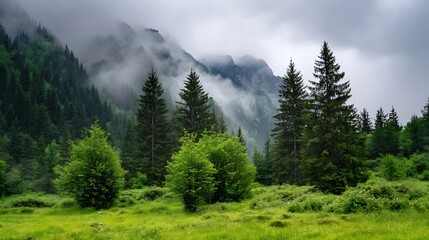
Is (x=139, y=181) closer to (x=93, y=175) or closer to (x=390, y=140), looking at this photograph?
(x=93, y=175)

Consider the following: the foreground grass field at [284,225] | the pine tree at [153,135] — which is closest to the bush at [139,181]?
the pine tree at [153,135]

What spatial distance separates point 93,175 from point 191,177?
1179 centimetres

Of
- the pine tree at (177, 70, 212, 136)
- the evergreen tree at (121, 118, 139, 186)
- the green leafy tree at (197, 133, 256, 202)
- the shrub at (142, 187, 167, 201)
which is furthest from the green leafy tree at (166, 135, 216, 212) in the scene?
the evergreen tree at (121, 118, 139, 186)

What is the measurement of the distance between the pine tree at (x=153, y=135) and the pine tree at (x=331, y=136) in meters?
28.1

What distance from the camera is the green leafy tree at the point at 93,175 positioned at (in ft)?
122

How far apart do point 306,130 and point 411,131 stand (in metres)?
55.0

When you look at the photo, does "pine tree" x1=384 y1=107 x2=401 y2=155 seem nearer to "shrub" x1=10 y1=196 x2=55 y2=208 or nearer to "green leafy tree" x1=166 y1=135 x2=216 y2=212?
"green leafy tree" x1=166 y1=135 x2=216 y2=212

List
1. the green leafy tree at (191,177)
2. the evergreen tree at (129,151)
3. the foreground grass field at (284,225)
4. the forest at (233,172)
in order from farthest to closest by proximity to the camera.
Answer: the evergreen tree at (129,151) → the green leafy tree at (191,177) → the forest at (233,172) → the foreground grass field at (284,225)

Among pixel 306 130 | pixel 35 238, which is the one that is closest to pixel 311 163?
pixel 306 130

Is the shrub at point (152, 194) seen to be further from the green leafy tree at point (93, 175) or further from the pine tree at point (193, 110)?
the pine tree at point (193, 110)

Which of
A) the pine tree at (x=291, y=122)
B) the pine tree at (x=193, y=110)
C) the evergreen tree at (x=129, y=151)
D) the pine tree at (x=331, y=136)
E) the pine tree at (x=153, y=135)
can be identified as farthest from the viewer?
the evergreen tree at (x=129, y=151)

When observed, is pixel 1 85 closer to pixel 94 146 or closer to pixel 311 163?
pixel 94 146

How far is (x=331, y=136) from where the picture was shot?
1439 inches

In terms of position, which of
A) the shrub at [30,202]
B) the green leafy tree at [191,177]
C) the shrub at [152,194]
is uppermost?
the green leafy tree at [191,177]
